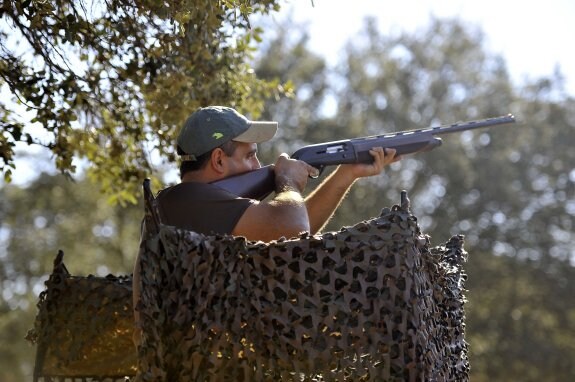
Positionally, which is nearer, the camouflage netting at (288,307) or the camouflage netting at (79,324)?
the camouflage netting at (288,307)

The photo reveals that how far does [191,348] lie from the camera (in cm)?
382

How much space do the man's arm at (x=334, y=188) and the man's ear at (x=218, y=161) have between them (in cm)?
78

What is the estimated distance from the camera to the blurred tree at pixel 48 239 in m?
32.1

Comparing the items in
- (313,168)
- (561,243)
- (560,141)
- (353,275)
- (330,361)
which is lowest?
(330,361)

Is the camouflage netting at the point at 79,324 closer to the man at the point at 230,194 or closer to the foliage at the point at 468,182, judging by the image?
the man at the point at 230,194

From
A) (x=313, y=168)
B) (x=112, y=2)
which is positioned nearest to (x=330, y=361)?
(x=313, y=168)

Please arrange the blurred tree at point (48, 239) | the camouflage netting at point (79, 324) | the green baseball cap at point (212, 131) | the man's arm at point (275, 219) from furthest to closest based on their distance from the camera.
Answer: the blurred tree at point (48, 239) < the camouflage netting at point (79, 324) < the green baseball cap at point (212, 131) < the man's arm at point (275, 219)

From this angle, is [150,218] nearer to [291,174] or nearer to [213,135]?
[213,135]

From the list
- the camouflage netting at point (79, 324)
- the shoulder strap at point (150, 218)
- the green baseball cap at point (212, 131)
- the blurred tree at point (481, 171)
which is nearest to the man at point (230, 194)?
the green baseball cap at point (212, 131)

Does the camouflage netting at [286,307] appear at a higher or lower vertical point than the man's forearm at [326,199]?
lower

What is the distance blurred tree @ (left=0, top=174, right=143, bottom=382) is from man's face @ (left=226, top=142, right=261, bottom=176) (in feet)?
82.7

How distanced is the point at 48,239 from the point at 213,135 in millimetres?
30292

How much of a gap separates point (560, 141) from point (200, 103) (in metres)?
23.8

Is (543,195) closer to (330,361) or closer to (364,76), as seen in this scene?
(364,76)
